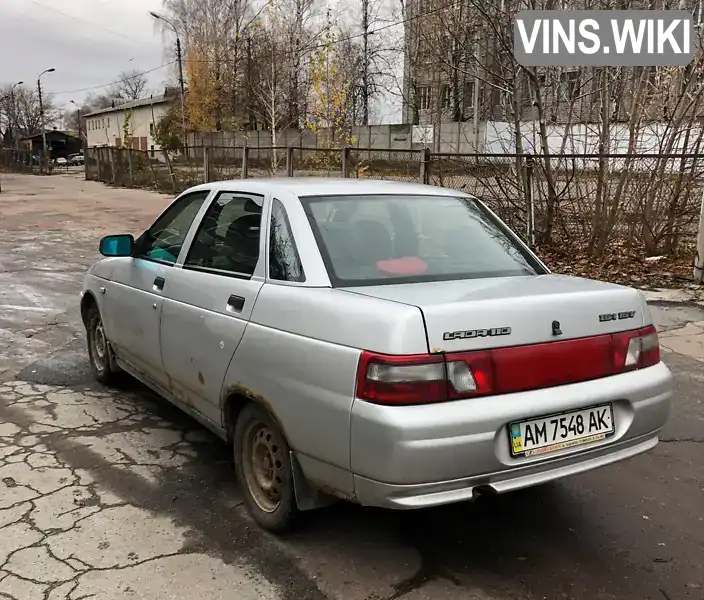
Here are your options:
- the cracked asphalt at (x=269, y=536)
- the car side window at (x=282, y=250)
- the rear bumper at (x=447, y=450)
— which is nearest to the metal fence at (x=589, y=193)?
the cracked asphalt at (x=269, y=536)

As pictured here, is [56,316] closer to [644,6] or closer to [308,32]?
[644,6]

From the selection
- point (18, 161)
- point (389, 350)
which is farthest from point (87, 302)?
point (18, 161)

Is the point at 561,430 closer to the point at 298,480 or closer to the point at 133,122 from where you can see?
the point at 298,480

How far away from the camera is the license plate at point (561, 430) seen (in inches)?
100

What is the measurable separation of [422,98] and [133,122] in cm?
4883

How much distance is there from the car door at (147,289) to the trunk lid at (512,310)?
163 centimetres

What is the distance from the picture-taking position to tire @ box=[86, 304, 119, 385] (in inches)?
198

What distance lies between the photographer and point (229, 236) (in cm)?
360

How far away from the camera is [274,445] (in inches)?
121

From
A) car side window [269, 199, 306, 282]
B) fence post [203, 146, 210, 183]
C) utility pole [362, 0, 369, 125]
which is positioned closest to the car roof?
car side window [269, 199, 306, 282]

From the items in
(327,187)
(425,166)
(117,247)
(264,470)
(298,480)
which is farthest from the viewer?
(425,166)

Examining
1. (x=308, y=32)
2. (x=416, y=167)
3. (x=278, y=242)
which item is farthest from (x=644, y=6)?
(x=308, y=32)

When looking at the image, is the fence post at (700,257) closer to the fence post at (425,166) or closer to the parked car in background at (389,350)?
the fence post at (425,166)

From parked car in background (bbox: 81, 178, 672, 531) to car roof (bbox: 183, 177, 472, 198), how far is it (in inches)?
0.6
